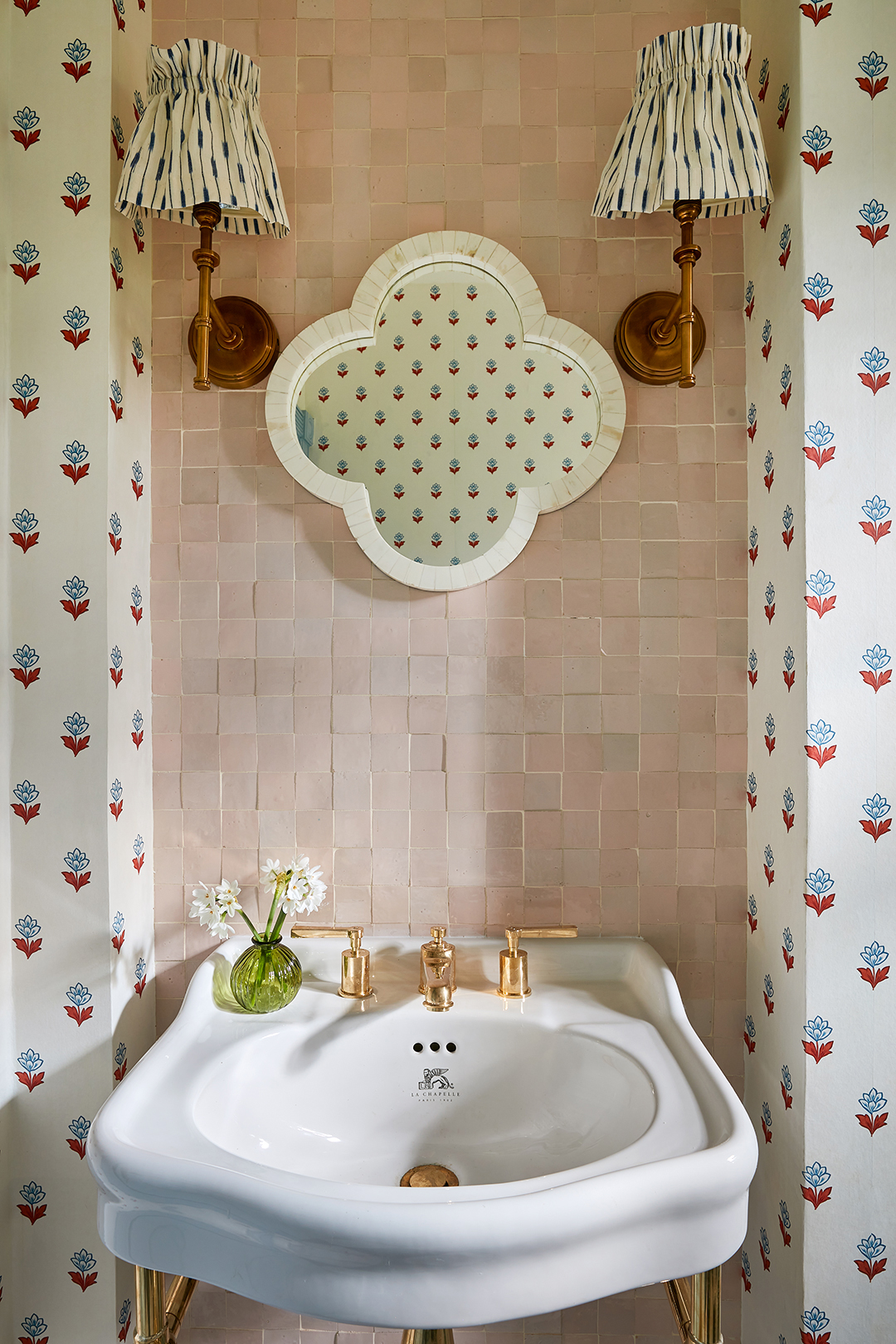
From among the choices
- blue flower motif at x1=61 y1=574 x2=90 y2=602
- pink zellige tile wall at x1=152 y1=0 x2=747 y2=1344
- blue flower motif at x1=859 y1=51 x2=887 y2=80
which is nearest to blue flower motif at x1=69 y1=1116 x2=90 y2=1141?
pink zellige tile wall at x1=152 y1=0 x2=747 y2=1344

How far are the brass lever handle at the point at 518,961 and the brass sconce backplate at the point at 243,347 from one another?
91 centimetres

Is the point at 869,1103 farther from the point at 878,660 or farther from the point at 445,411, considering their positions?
the point at 445,411

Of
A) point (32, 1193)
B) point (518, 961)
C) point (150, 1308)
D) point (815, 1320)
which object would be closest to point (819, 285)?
point (518, 961)

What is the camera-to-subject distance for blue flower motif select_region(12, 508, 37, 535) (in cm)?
110

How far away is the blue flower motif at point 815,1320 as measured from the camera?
3.31 ft

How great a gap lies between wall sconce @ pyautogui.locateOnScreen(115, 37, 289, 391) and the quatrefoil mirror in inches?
7.2

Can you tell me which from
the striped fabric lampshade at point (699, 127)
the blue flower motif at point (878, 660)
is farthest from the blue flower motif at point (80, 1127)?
the striped fabric lampshade at point (699, 127)

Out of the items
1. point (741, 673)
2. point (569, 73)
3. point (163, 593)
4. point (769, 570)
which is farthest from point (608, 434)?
point (163, 593)

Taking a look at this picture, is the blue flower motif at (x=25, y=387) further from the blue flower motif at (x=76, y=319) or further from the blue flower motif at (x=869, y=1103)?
the blue flower motif at (x=869, y=1103)

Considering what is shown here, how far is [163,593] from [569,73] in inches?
39.5

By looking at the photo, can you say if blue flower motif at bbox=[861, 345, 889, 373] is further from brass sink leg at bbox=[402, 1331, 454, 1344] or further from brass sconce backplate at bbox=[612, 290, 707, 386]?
brass sink leg at bbox=[402, 1331, 454, 1344]

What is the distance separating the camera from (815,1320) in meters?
1.01

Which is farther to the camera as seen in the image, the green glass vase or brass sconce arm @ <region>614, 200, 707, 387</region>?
brass sconce arm @ <region>614, 200, 707, 387</region>

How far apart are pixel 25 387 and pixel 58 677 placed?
405 mm
